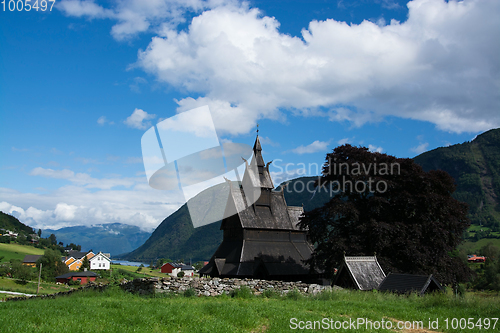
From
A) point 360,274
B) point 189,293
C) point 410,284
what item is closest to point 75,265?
point 189,293

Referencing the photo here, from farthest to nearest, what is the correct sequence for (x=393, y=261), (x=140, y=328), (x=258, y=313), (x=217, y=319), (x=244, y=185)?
(x=244, y=185) < (x=393, y=261) < (x=258, y=313) < (x=217, y=319) < (x=140, y=328)

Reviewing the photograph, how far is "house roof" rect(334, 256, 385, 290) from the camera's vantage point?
2216 cm

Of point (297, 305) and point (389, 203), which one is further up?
point (389, 203)

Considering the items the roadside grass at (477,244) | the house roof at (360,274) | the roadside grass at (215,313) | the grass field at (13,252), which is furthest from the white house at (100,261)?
the roadside grass at (477,244)

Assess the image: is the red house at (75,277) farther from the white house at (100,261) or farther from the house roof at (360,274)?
the house roof at (360,274)

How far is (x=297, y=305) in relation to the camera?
15062 mm

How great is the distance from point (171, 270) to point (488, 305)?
430 feet

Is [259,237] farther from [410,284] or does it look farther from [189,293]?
[189,293]

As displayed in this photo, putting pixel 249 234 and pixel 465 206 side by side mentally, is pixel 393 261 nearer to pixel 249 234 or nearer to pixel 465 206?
pixel 465 206

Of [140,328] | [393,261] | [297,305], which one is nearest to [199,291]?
[297,305]

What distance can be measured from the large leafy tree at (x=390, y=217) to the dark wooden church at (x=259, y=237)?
567cm

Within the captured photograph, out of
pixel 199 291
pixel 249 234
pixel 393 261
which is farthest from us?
pixel 249 234

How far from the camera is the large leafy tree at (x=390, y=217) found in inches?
1099

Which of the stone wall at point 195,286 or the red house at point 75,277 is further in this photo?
the red house at point 75,277
